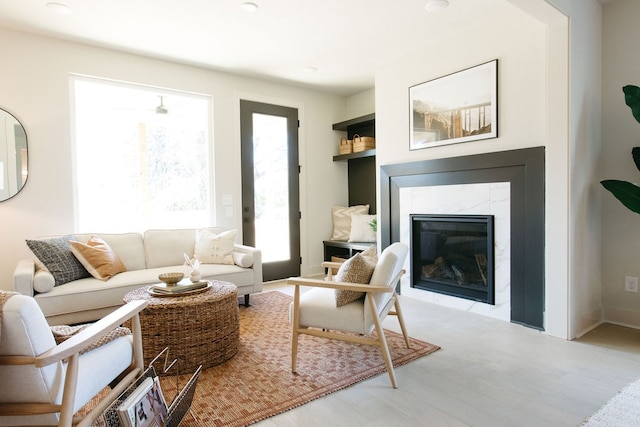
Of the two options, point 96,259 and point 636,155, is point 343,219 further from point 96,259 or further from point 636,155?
point 636,155

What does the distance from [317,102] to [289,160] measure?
1.00m

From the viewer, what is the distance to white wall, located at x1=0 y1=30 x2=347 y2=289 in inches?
132

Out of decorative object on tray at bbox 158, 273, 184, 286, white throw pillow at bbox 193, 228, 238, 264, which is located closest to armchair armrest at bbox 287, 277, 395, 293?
decorative object on tray at bbox 158, 273, 184, 286

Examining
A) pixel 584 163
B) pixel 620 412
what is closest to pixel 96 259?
pixel 620 412

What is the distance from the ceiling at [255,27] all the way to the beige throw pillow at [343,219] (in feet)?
6.39

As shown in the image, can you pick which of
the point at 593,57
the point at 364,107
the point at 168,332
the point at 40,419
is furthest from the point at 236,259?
the point at 593,57

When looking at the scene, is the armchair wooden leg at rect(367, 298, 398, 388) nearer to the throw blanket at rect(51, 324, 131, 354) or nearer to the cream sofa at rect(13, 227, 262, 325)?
the throw blanket at rect(51, 324, 131, 354)

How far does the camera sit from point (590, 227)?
2973 mm

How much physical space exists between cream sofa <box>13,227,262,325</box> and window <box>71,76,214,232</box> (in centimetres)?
73

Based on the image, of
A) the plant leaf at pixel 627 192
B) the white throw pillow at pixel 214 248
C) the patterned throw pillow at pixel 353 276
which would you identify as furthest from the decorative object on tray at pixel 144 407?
the plant leaf at pixel 627 192

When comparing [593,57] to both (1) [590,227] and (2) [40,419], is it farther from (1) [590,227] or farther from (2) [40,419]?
(2) [40,419]

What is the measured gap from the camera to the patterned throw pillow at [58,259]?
296 centimetres

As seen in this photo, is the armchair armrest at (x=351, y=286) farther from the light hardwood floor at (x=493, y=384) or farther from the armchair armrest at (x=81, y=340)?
the armchair armrest at (x=81, y=340)

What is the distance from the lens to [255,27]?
→ 3365mm
